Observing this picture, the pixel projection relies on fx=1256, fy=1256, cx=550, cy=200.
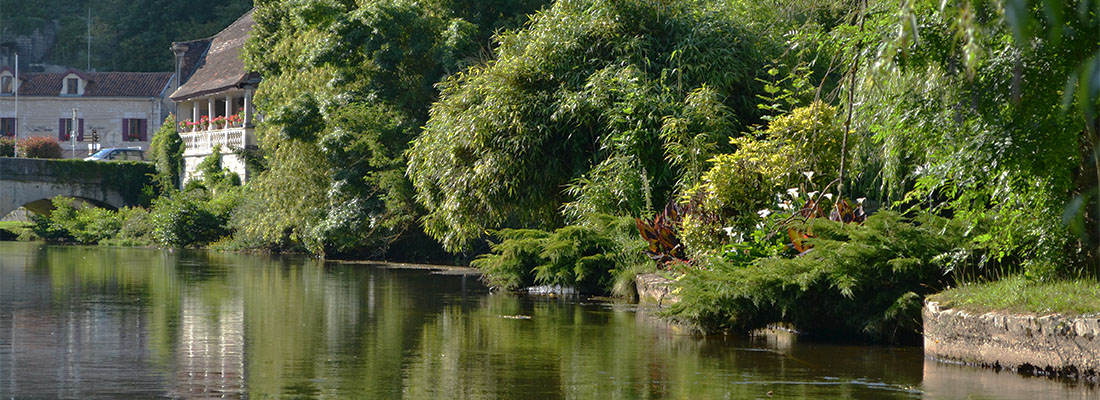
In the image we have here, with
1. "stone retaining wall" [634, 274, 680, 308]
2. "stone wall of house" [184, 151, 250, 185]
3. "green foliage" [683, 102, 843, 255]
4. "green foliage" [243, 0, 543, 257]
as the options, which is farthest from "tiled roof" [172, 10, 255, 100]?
"green foliage" [683, 102, 843, 255]

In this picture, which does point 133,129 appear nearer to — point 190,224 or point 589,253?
point 190,224

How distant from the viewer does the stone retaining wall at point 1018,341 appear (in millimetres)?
9141

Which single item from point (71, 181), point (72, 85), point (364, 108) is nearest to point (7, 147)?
point (72, 85)

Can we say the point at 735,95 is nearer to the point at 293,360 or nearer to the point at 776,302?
the point at 776,302

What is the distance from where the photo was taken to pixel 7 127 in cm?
7262

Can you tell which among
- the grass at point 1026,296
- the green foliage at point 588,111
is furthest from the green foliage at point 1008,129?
the green foliage at point 588,111

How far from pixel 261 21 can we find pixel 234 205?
6.94 metres

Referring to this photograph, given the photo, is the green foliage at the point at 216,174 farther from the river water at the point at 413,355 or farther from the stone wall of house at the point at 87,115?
the stone wall of house at the point at 87,115

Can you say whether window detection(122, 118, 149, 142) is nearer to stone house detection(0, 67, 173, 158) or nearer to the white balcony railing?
stone house detection(0, 67, 173, 158)

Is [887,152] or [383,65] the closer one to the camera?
[887,152]

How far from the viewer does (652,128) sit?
19.7 metres

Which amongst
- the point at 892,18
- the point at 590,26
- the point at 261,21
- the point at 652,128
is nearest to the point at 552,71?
the point at 590,26

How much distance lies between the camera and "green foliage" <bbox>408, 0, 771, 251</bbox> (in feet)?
64.6

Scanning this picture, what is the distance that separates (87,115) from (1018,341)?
228ft
